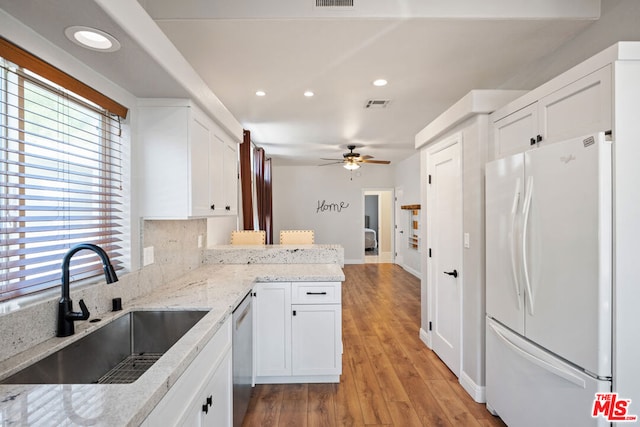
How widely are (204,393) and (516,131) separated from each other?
232cm

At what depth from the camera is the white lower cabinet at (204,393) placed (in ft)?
3.41

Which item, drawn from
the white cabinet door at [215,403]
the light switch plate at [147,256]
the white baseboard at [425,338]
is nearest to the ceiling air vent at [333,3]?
the light switch plate at [147,256]

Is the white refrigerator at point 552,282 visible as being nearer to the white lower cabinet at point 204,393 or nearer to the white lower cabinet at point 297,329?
the white lower cabinet at point 297,329

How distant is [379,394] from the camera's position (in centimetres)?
243

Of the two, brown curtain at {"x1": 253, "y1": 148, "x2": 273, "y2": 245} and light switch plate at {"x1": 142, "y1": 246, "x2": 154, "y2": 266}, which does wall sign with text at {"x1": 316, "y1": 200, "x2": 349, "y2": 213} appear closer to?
brown curtain at {"x1": 253, "y1": 148, "x2": 273, "y2": 245}

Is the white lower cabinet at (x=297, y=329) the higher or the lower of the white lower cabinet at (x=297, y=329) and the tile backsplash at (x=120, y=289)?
the lower

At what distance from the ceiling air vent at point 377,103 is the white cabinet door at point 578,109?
196 centimetres

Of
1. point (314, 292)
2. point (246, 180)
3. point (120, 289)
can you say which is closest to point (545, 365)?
point (314, 292)

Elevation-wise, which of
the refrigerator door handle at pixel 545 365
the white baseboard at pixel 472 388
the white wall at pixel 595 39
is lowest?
the white baseboard at pixel 472 388

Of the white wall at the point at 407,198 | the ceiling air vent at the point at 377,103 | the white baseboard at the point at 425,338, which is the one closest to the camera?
the white baseboard at the point at 425,338

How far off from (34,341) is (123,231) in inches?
29.3

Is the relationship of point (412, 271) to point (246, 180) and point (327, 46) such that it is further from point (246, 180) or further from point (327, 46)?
point (327, 46)

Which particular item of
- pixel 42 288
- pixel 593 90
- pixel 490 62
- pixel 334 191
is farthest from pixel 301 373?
pixel 334 191

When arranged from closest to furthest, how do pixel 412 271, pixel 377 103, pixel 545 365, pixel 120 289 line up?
pixel 545 365, pixel 120 289, pixel 377 103, pixel 412 271
